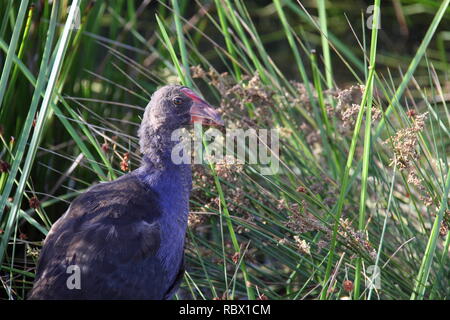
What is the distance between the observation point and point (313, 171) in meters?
2.82

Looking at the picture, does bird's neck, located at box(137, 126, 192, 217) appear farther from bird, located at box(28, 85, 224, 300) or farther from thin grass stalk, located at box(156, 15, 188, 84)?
thin grass stalk, located at box(156, 15, 188, 84)

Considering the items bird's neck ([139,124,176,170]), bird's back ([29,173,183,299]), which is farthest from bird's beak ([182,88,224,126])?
bird's back ([29,173,183,299])

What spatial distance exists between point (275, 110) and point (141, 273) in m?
1.02

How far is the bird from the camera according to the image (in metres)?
2.10

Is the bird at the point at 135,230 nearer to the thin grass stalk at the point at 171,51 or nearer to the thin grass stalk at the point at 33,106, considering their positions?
the thin grass stalk at the point at 171,51

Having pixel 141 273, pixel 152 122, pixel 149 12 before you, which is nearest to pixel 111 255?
pixel 141 273

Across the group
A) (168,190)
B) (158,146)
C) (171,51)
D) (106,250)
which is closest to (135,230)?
(106,250)

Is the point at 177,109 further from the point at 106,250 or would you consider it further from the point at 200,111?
the point at 106,250

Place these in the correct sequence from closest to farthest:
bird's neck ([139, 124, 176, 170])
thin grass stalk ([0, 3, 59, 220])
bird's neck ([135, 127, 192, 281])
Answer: thin grass stalk ([0, 3, 59, 220]) → bird's neck ([135, 127, 192, 281]) → bird's neck ([139, 124, 176, 170])

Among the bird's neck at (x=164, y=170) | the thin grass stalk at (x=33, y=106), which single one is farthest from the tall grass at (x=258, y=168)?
the bird's neck at (x=164, y=170)

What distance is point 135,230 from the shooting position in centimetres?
218

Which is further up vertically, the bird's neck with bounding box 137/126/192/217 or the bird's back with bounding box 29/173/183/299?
the bird's neck with bounding box 137/126/192/217

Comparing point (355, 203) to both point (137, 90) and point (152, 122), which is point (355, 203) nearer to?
point (152, 122)

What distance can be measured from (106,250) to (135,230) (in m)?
0.11
